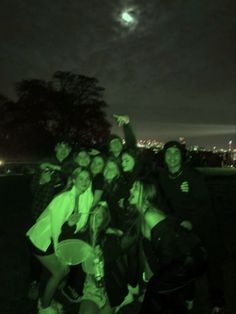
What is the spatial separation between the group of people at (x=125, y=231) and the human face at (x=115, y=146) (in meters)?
0.35

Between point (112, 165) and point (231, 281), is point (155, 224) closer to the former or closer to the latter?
point (112, 165)

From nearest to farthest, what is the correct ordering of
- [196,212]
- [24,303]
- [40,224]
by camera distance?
[40,224]
[196,212]
[24,303]

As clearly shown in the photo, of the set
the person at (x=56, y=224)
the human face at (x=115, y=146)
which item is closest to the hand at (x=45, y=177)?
the person at (x=56, y=224)

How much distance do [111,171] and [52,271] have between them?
1.47 m

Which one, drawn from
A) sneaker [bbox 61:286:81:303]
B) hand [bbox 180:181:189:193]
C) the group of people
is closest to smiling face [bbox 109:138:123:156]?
the group of people

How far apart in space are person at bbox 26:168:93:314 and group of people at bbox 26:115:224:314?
0.01 meters

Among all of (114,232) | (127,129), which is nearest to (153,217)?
(114,232)

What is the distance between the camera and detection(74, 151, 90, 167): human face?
5051mm

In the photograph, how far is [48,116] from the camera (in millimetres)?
50125

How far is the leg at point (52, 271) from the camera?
3.76 metres

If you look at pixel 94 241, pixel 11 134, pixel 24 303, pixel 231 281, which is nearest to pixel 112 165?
pixel 94 241

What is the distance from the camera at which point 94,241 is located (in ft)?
12.4

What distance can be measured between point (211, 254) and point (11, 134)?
47.3 m

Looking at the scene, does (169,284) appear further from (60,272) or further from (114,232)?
(60,272)
